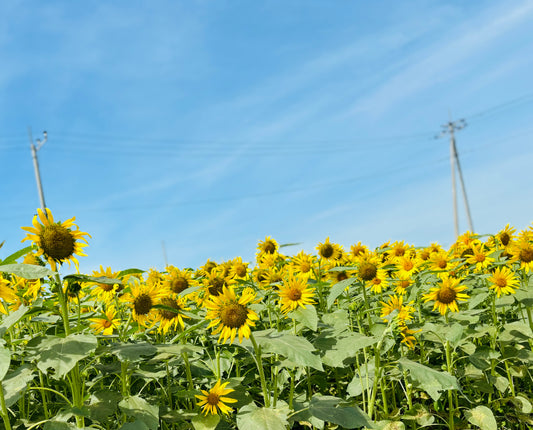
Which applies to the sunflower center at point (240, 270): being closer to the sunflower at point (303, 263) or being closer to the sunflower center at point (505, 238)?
the sunflower at point (303, 263)

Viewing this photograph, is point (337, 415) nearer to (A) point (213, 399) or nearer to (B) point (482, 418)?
(A) point (213, 399)

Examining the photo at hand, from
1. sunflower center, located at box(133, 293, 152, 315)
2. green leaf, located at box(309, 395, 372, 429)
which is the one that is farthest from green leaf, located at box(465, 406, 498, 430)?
sunflower center, located at box(133, 293, 152, 315)

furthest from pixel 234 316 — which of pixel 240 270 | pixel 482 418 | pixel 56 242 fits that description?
pixel 240 270

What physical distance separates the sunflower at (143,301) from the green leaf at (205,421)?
68 cm

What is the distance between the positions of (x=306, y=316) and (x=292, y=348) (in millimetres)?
644

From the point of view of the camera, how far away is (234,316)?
260 centimetres

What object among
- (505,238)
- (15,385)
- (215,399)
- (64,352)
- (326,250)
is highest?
(326,250)

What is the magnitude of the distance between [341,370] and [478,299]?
124 centimetres

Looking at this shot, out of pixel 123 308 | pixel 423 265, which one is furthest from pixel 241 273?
pixel 423 265

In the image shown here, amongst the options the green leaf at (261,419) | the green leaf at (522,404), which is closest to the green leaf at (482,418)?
the green leaf at (522,404)

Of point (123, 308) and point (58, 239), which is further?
point (123, 308)

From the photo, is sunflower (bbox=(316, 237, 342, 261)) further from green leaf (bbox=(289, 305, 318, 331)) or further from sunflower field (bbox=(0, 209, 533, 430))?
green leaf (bbox=(289, 305, 318, 331))

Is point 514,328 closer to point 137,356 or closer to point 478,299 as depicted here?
point 478,299

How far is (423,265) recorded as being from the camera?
5.05 metres
